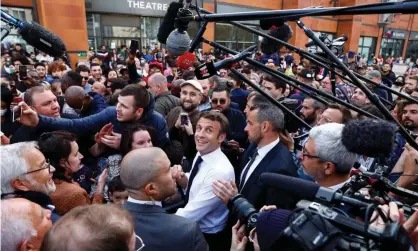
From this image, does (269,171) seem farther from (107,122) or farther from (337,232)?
(107,122)

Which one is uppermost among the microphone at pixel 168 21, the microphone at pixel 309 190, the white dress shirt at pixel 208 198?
the microphone at pixel 168 21

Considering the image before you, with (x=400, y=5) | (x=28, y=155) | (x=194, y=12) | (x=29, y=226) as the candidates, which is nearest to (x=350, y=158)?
(x=400, y=5)

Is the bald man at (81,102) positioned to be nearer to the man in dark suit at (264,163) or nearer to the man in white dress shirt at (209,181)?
the man in white dress shirt at (209,181)

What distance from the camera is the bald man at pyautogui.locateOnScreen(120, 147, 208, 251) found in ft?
4.87

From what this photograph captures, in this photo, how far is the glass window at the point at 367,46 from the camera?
26.1 m

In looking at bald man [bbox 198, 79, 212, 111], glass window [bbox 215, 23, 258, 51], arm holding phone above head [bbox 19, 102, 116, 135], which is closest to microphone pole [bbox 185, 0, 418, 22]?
arm holding phone above head [bbox 19, 102, 116, 135]

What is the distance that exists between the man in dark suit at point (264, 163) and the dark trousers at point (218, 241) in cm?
39

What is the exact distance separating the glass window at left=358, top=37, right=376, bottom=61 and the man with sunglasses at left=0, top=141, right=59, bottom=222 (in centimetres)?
2867

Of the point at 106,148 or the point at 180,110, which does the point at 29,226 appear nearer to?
the point at 106,148

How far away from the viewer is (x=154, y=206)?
162 centimetres

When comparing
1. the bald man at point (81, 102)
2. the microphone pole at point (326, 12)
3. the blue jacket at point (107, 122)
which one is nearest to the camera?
the microphone pole at point (326, 12)

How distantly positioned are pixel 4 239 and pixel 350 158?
1.71m

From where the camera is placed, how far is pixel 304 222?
772mm

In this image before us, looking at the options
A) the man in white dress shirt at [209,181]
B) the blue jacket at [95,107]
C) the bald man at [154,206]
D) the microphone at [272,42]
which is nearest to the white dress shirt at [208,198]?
the man in white dress shirt at [209,181]
